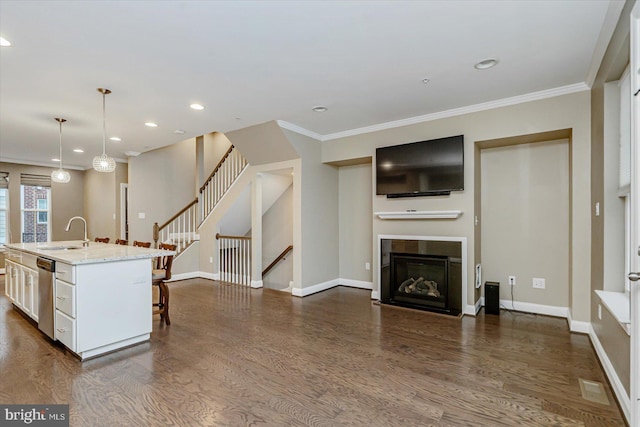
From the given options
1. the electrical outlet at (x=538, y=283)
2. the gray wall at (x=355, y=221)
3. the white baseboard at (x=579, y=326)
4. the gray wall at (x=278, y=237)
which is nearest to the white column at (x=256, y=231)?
the gray wall at (x=278, y=237)

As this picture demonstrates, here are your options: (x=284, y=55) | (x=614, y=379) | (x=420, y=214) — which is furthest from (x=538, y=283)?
(x=284, y=55)

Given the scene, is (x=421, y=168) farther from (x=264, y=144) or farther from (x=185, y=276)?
(x=185, y=276)

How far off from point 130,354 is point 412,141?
162 inches

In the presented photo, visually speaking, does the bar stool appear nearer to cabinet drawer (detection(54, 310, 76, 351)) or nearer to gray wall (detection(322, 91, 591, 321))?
cabinet drawer (detection(54, 310, 76, 351))

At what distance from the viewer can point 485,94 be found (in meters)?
3.62

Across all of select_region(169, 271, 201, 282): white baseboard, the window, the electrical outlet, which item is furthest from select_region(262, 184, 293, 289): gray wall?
the window

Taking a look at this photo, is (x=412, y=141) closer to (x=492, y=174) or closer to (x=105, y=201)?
(x=492, y=174)

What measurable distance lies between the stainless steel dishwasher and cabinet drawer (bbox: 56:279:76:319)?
0.13 m

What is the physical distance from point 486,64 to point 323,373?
10.0ft

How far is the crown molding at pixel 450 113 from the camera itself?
11.3 feet

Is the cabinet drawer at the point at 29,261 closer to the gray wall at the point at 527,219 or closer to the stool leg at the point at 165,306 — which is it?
the stool leg at the point at 165,306

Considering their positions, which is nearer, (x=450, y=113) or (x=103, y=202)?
(x=450, y=113)

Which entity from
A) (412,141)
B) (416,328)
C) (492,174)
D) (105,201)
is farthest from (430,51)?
(105,201)

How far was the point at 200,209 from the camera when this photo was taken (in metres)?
6.87
